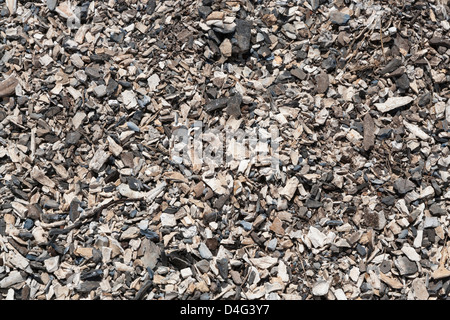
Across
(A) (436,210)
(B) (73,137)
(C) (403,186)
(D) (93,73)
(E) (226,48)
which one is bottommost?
(A) (436,210)

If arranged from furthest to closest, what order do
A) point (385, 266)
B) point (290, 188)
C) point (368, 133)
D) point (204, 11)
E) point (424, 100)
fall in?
point (204, 11) < point (424, 100) < point (368, 133) < point (290, 188) < point (385, 266)

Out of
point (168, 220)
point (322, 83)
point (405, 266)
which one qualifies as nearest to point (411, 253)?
point (405, 266)

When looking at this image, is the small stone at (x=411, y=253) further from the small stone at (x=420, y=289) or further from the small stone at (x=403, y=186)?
the small stone at (x=403, y=186)

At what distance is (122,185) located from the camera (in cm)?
312

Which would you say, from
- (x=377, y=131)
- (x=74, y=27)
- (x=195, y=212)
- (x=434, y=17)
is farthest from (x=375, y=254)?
(x=74, y=27)

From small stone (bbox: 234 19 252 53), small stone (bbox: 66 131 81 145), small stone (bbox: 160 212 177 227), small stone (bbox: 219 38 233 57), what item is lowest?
small stone (bbox: 160 212 177 227)

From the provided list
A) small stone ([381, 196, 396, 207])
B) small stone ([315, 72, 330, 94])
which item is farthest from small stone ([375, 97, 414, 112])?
small stone ([381, 196, 396, 207])

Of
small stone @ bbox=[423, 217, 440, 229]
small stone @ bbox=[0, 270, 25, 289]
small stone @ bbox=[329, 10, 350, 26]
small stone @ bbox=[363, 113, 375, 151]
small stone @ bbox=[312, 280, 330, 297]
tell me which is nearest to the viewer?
small stone @ bbox=[312, 280, 330, 297]

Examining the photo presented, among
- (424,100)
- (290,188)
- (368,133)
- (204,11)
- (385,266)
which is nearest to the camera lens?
(385,266)

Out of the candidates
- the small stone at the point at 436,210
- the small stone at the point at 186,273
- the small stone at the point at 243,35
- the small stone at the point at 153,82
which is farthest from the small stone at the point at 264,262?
the small stone at the point at 243,35

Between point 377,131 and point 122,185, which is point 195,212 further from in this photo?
point 377,131

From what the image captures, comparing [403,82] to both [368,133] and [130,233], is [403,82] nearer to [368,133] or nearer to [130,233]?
[368,133]

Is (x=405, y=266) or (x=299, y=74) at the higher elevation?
(x=299, y=74)

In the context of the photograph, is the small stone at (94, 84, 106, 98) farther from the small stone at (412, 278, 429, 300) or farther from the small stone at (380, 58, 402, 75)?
the small stone at (412, 278, 429, 300)
